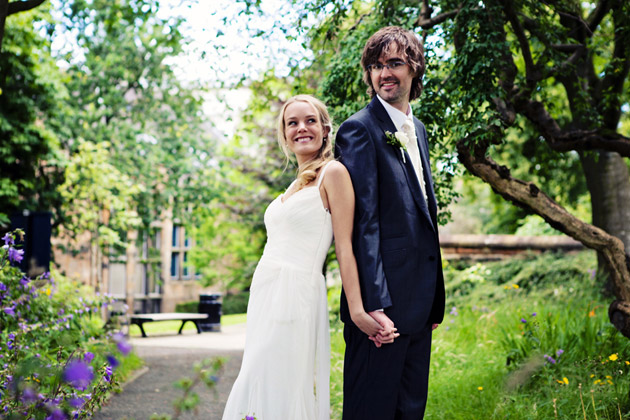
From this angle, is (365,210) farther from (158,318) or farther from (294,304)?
(158,318)

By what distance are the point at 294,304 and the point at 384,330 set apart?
0.54 m

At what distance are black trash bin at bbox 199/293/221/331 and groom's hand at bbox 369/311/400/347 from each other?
14.4 metres

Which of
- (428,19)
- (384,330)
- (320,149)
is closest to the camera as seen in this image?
(384,330)

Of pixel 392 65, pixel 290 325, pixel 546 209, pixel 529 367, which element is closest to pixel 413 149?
pixel 392 65

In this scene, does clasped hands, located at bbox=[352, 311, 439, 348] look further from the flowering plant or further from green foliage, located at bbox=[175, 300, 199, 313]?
green foliage, located at bbox=[175, 300, 199, 313]

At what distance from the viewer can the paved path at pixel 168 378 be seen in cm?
609

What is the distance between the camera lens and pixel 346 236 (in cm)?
275

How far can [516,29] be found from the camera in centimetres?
554

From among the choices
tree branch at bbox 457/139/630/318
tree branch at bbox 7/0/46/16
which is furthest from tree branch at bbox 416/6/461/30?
tree branch at bbox 7/0/46/16

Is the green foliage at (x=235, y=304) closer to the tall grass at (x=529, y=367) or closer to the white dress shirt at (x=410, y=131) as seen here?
the tall grass at (x=529, y=367)

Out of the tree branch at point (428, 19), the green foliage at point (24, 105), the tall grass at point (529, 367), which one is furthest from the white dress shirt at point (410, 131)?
the green foliage at point (24, 105)

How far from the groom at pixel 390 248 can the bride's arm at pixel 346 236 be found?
0.10ft

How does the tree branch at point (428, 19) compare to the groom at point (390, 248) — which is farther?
the tree branch at point (428, 19)

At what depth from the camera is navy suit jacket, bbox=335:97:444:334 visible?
270 centimetres
